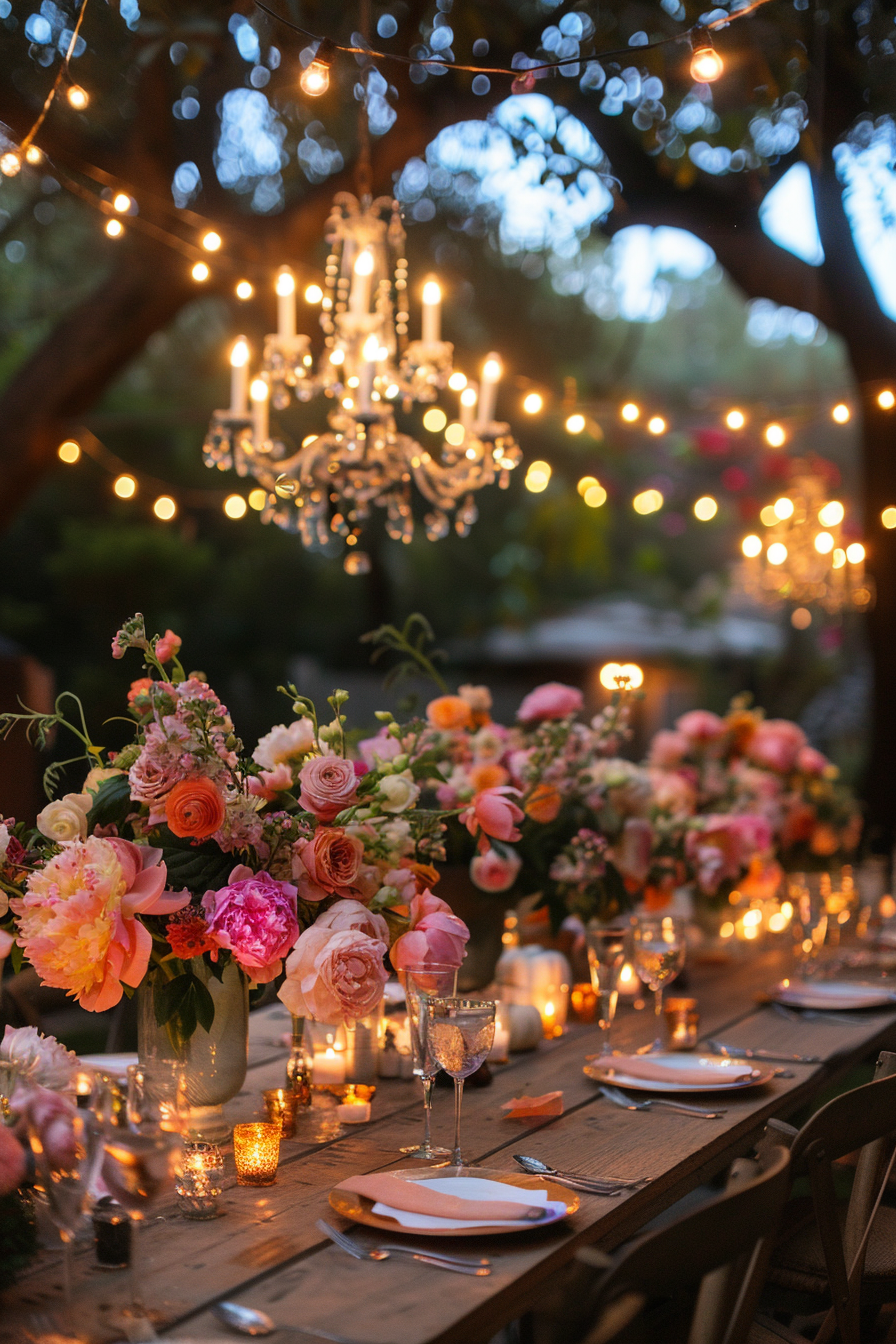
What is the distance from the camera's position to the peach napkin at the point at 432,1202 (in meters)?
1.24

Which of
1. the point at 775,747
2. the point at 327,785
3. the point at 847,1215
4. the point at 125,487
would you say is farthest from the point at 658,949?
the point at 125,487

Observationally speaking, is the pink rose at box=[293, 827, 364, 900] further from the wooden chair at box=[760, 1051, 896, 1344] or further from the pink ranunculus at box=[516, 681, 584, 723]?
the pink ranunculus at box=[516, 681, 584, 723]

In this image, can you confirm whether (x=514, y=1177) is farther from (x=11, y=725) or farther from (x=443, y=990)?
(x=11, y=725)

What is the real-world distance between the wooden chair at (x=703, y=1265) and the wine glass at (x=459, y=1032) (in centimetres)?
30

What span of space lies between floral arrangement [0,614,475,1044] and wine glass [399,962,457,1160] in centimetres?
3

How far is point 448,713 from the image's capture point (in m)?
2.34

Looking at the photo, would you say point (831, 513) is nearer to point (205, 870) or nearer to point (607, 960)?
point (607, 960)

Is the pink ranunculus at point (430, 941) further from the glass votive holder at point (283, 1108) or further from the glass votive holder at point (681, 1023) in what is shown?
the glass votive holder at point (681, 1023)

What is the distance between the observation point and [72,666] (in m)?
6.18

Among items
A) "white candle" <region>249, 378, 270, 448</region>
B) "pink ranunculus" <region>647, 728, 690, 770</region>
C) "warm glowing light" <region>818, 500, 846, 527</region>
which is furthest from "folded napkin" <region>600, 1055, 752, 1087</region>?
"warm glowing light" <region>818, 500, 846, 527</region>

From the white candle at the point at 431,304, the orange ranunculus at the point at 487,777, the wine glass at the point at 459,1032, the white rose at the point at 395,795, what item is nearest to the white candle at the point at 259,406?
the white candle at the point at 431,304

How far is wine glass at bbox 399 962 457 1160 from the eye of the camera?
1418 mm

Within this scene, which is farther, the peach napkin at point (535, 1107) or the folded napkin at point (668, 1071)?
the folded napkin at point (668, 1071)

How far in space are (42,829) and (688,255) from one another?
652cm
